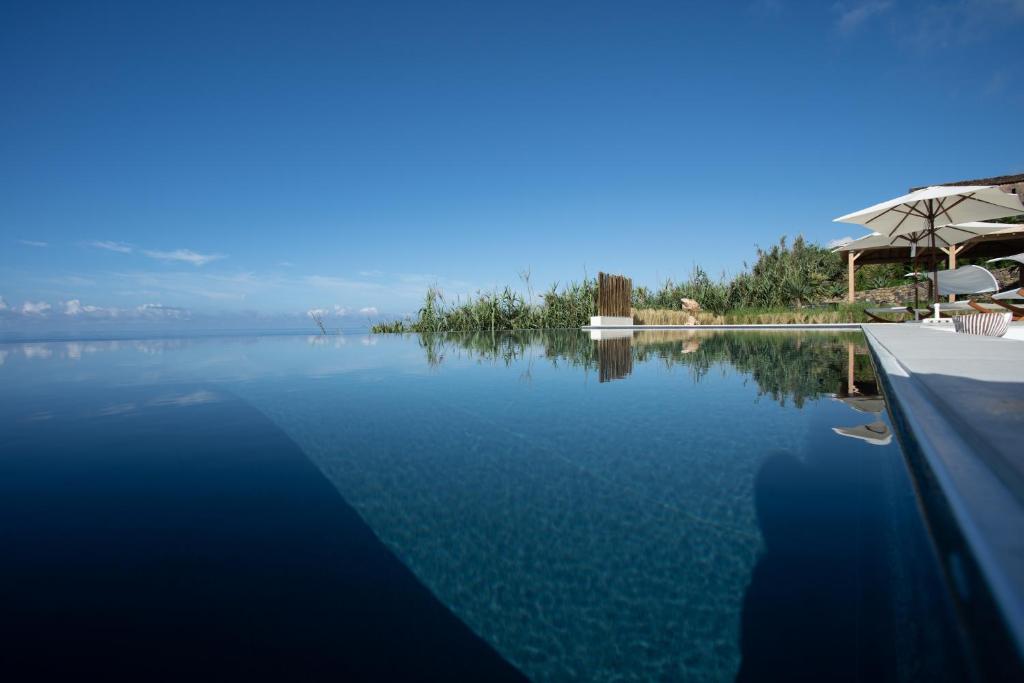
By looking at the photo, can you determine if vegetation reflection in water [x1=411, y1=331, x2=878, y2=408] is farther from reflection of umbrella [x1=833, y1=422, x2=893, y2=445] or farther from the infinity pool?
the infinity pool

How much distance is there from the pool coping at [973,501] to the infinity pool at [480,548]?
141mm

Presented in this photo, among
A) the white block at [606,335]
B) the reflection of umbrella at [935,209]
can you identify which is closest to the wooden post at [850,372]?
the reflection of umbrella at [935,209]

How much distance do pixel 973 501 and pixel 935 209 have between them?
34.8 feet

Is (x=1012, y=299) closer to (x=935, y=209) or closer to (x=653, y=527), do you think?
(x=935, y=209)

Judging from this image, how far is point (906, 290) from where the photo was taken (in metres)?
19.2

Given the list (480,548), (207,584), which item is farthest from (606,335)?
(207,584)

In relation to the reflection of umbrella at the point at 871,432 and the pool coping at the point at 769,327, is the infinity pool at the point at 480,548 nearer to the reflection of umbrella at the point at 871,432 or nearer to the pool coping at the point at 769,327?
the reflection of umbrella at the point at 871,432

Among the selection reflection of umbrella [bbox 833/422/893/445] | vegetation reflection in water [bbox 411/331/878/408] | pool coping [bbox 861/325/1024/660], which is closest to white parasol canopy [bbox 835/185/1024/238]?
vegetation reflection in water [bbox 411/331/878/408]

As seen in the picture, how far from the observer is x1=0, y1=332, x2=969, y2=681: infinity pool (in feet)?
3.00

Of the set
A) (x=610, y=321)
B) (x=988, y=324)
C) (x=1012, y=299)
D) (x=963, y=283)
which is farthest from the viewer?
(x=610, y=321)

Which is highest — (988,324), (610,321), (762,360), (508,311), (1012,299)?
(508,311)

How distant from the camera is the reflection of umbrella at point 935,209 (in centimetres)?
793

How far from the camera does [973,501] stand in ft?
3.20

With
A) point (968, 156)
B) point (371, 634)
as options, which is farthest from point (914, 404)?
point (968, 156)
